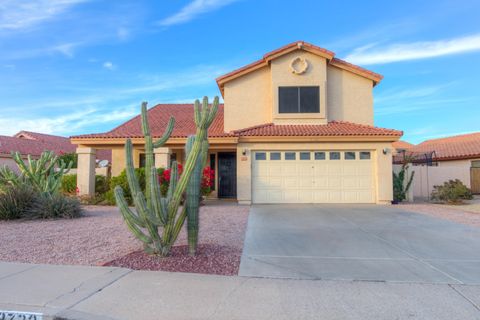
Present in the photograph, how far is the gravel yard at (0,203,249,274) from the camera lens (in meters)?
6.32

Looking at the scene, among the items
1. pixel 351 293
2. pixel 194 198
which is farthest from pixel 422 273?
pixel 194 198

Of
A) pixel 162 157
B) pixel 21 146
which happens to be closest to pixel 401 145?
pixel 162 157

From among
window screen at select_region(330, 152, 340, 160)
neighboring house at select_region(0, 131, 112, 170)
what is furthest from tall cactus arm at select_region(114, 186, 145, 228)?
neighboring house at select_region(0, 131, 112, 170)

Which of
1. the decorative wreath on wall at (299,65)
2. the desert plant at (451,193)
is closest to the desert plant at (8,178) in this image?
the decorative wreath on wall at (299,65)

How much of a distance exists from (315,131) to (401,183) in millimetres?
5211

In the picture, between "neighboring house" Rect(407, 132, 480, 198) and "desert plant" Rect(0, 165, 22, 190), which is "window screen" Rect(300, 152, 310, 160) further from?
"desert plant" Rect(0, 165, 22, 190)

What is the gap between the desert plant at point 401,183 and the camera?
16.3 meters

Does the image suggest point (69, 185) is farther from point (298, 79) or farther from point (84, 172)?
point (298, 79)

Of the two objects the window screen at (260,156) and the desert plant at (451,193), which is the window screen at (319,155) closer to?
the window screen at (260,156)

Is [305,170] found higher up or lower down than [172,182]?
higher up

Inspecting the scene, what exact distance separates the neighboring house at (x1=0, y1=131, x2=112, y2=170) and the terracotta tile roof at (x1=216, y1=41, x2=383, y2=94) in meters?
17.0

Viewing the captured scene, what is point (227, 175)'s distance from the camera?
1834cm

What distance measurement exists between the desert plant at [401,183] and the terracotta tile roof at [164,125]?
27.1 ft

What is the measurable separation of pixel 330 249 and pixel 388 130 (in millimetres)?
9816
